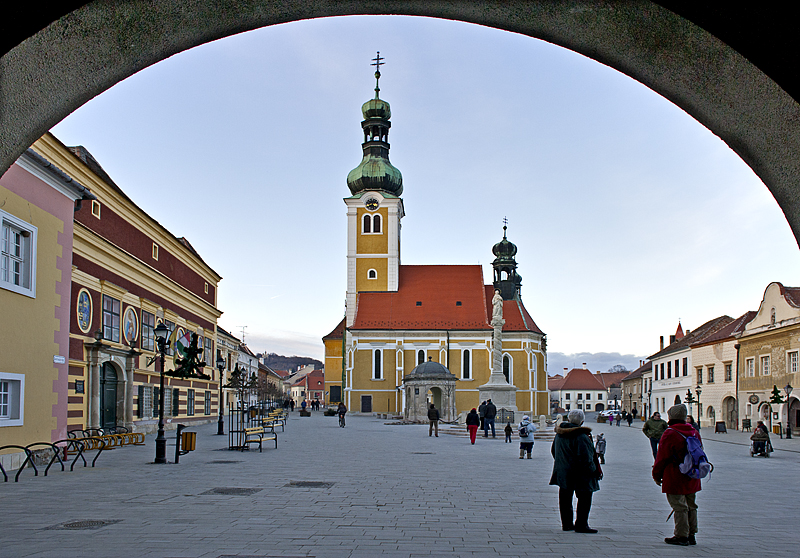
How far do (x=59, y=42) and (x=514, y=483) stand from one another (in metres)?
13.2

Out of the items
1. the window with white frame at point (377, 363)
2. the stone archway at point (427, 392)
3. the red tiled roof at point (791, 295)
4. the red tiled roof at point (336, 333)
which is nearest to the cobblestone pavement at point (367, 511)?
the red tiled roof at point (791, 295)

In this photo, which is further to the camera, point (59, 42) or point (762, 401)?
point (762, 401)

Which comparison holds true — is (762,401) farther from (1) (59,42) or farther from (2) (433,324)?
(1) (59,42)

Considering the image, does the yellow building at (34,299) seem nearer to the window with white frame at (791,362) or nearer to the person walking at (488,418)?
the person walking at (488,418)

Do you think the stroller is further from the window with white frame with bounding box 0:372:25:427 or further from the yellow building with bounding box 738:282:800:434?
the window with white frame with bounding box 0:372:25:427

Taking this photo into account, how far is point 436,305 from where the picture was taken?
70.0 meters

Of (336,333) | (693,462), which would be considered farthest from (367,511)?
(336,333)

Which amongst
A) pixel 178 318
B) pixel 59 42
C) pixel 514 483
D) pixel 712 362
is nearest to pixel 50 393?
pixel 514 483

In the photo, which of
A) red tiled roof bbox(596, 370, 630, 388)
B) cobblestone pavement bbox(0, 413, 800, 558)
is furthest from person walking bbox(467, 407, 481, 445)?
red tiled roof bbox(596, 370, 630, 388)

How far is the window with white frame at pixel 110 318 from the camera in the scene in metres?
27.2

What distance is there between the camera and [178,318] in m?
37.7

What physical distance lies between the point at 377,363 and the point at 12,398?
51313mm

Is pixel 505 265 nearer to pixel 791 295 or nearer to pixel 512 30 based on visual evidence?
pixel 791 295

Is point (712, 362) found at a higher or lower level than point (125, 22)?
lower
